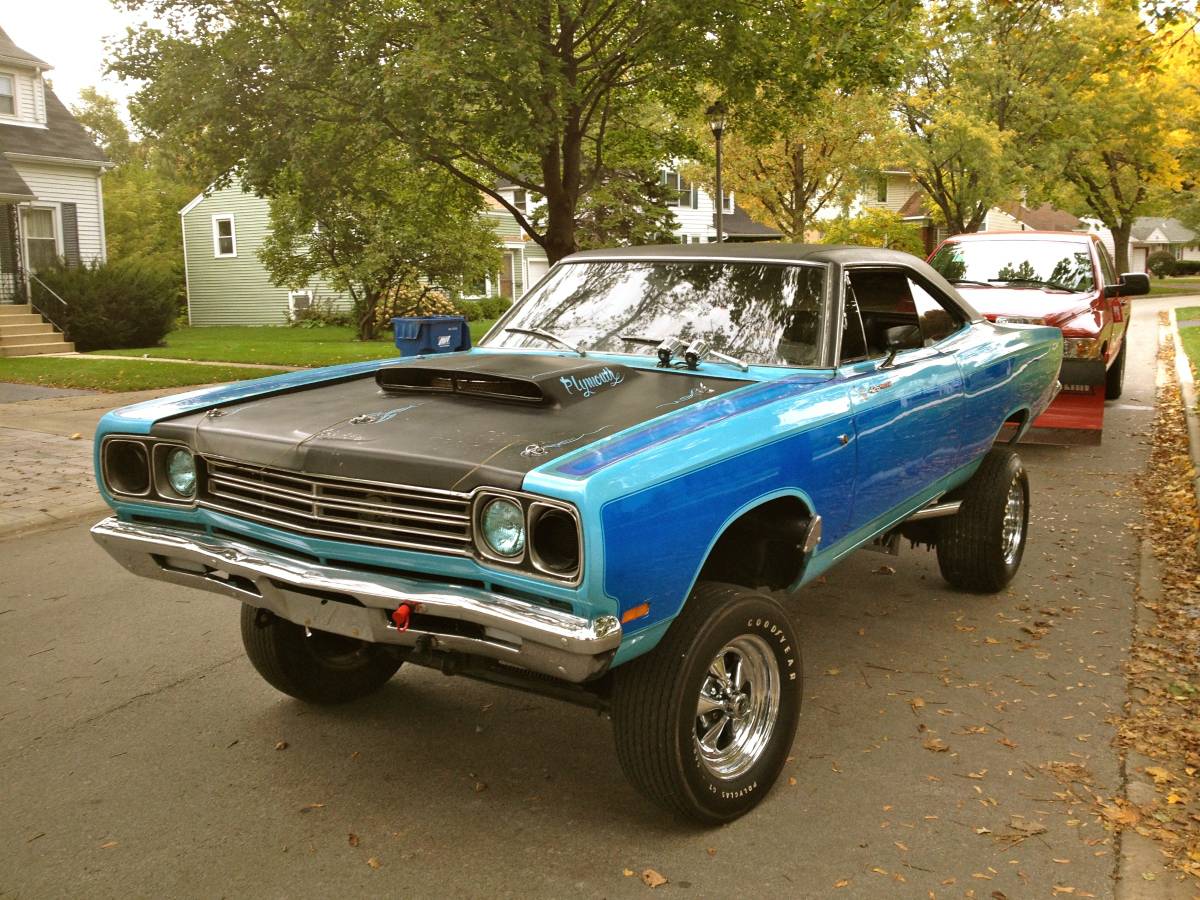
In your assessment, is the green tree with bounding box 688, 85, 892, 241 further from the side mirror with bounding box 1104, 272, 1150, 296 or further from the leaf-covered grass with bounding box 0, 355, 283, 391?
the side mirror with bounding box 1104, 272, 1150, 296

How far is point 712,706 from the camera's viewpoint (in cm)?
344

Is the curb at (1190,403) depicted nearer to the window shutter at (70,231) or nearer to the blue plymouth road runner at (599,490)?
the blue plymouth road runner at (599,490)

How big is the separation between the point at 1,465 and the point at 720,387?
7951 mm

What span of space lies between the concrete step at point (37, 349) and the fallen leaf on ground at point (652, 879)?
20.9 meters

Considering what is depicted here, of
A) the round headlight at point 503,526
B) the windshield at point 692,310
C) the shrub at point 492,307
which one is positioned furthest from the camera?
the shrub at point 492,307

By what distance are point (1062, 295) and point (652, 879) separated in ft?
29.4

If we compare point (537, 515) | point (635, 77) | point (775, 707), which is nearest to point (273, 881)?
point (537, 515)

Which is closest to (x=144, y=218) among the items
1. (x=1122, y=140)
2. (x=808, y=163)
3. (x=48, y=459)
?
(x=808, y=163)

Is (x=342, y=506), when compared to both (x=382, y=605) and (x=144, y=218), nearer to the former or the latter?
(x=382, y=605)

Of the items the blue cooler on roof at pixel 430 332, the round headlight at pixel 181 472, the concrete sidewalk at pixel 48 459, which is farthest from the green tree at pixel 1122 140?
the round headlight at pixel 181 472

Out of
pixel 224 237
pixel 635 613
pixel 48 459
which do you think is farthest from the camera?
pixel 224 237

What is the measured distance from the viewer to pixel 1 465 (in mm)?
9562

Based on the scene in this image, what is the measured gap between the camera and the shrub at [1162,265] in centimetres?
6700

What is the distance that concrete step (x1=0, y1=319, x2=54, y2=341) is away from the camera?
2161 cm
